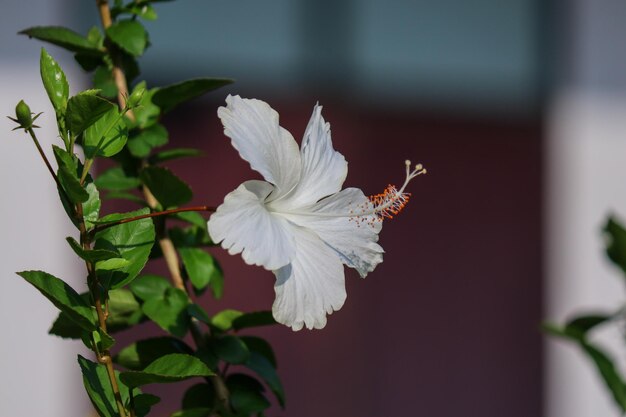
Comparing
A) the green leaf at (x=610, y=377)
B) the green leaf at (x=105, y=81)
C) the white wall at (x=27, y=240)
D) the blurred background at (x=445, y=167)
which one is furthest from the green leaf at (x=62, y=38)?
the blurred background at (x=445, y=167)

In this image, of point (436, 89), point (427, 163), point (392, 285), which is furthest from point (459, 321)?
point (436, 89)

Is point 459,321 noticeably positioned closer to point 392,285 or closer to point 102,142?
point 392,285

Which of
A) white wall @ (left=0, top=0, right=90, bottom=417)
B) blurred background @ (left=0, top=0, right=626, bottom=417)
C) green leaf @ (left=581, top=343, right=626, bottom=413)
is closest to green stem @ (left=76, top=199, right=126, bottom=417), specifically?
green leaf @ (left=581, top=343, right=626, bottom=413)

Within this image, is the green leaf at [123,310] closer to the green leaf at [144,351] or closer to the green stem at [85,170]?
the green leaf at [144,351]

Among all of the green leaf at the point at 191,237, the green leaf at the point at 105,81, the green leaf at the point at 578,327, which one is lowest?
the green leaf at the point at 578,327

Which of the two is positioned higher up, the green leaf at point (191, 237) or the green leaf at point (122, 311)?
the green leaf at point (191, 237)

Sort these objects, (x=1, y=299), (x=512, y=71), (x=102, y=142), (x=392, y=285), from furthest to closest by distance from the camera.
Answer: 1. (x=512, y=71)
2. (x=392, y=285)
3. (x=1, y=299)
4. (x=102, y=142)
